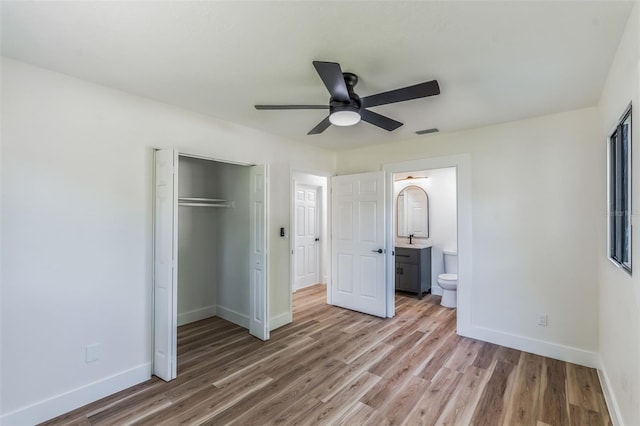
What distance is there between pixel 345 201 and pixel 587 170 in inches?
109

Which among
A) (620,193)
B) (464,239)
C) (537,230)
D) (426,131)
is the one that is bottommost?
(464,239)

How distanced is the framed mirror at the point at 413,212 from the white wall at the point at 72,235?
4.18 m

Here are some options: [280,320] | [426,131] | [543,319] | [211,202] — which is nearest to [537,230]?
[543,319]

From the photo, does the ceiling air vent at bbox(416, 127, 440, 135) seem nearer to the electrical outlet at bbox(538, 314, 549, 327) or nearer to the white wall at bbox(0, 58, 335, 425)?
the electrical outlet at bbox(538, 314, 549, 327)

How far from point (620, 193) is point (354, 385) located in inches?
95.4

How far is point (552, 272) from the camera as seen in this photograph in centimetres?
303

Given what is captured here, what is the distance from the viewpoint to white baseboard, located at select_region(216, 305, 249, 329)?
3.87 m

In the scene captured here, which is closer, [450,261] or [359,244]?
[359,244]

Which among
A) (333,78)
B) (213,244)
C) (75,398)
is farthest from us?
(213,244)

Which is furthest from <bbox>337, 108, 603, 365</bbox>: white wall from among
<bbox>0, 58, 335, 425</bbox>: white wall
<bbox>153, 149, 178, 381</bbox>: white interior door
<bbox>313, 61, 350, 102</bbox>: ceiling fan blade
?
<bbox>0, 58, 335, 425</bbox>: white wall

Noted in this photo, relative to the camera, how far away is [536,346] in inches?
122

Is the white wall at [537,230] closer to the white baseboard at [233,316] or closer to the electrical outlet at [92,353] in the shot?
the white baseboard at [233,316]

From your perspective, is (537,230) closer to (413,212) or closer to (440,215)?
(440,215)

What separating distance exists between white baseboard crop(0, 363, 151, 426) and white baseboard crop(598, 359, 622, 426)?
3528mm
